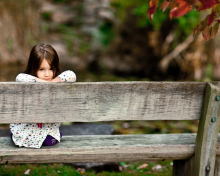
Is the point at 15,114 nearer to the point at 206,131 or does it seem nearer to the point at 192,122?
the point at 206,131

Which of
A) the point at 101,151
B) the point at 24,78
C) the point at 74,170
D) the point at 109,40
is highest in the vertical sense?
the point at 109,40

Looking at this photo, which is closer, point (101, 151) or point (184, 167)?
point (101, 151)

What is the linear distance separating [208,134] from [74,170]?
5.09 feet

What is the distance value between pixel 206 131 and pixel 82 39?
8647 millimetres

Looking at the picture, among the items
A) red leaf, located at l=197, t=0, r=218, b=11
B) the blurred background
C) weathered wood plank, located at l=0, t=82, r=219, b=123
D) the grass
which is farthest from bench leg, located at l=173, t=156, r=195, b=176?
the blurred background

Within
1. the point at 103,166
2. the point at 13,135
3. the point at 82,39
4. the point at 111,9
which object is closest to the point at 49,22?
→ the point at 82,39

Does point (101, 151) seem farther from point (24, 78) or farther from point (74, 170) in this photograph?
point (74, 170)

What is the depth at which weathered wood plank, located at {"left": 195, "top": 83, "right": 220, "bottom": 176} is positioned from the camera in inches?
80.0

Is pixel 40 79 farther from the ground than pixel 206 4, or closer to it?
closer to it

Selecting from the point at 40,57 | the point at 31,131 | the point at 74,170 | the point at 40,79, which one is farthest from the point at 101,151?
the point at 74,170

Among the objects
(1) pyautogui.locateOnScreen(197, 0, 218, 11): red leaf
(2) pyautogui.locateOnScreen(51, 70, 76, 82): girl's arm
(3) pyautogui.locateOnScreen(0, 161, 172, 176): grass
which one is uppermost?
(1) pyautogui.locateOnScreen(197, 0, 218, 11): red leaf

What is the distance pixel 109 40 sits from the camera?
374 inches

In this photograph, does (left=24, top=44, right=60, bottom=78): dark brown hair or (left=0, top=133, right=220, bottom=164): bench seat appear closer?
(left=0, top=133, right=220, bottom=164): bench seat

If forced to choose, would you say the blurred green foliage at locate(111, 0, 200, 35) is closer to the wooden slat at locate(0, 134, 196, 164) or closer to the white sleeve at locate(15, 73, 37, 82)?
the wooden slat at locate(0, 134, 196, 164)
